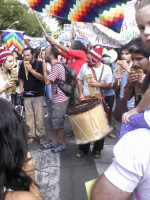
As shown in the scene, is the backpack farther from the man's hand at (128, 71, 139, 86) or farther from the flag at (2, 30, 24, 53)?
the flag at (2, 30, 24, 53)

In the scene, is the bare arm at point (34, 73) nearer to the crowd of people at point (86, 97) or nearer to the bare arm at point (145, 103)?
the crowd of people at point (86, 97)

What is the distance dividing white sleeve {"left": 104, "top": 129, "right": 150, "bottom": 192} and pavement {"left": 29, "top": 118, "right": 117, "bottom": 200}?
245cm

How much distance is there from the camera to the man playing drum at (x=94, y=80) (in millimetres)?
4297

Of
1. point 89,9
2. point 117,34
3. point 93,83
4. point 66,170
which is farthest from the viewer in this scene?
point 117,34

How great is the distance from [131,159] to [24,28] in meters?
70.4

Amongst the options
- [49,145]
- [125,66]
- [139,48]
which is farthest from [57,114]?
[139,48]

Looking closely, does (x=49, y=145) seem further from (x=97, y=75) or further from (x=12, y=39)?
(x=12, y=39)

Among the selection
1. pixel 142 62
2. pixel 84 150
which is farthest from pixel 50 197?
pixel 142 62

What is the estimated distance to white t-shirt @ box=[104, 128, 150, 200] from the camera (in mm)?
921

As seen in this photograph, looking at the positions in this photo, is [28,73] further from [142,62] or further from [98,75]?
[142,62]

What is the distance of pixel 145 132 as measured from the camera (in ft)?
3.30

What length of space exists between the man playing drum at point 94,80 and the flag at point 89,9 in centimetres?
77

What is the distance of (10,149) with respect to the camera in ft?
3.76

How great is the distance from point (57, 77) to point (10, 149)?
10.7ft
